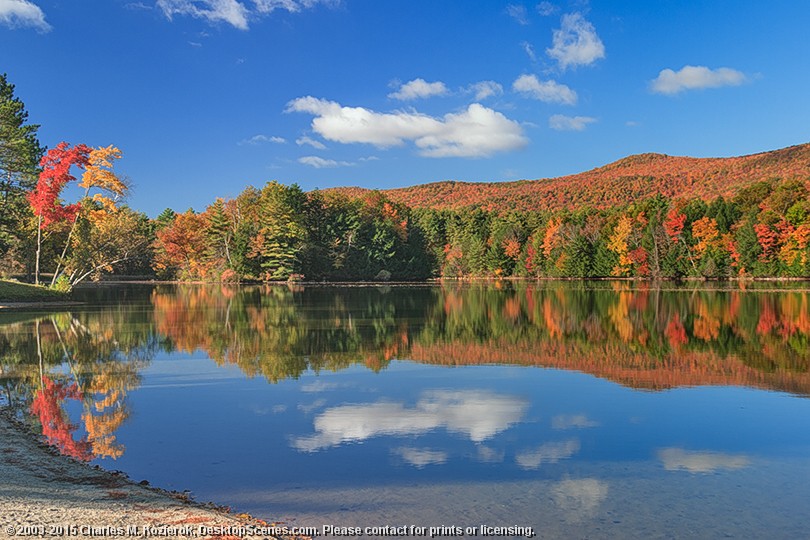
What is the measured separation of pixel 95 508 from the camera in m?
5.75

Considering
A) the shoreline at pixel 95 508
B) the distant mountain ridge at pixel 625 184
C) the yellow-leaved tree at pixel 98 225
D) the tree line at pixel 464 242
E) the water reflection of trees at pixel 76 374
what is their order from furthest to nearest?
the distant mountain ridge at pixel 625 184, the tree line at pixel 464 242, the yellow-leaved tree at pixel 98 225, the water reflection of trees at pixel 76 374, the shoreline at pixel 95 508

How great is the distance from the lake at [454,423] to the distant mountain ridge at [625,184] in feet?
284

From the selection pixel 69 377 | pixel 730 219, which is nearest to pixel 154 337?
pixel 69 377

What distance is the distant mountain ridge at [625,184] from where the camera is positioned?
116m

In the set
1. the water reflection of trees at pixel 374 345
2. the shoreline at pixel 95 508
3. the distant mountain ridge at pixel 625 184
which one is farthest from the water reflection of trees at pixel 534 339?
the distant mountain ridge at pixel 625 184

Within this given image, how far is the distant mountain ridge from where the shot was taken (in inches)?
4562

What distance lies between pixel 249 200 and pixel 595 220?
43.5 m

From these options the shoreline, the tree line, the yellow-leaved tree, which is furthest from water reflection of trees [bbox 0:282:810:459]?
the tree line

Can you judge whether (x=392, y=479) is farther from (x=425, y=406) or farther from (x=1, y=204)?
(x=1, y=204)

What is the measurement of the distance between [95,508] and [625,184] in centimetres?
13840

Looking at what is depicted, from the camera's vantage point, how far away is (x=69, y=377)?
1353 centimetres

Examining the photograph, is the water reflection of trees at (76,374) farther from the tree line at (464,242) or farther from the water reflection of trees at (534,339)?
the tree line at (464,242)

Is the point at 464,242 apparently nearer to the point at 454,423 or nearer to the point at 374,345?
the point at 374,345

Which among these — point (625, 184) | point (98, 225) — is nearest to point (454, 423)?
point (98, 225)
